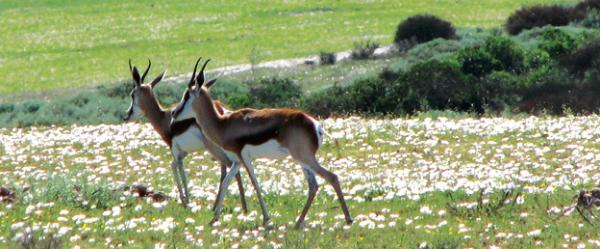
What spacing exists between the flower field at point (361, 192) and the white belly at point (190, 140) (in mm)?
646

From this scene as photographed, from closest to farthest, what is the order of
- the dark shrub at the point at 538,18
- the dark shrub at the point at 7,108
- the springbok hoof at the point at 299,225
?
1. the springbok hoof at the point at 299,225
2. the dark shrub at the point at 7,108
3. the dark shrub at the point at 538,18

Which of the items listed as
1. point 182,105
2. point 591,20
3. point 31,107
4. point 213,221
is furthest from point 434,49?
point 213,221

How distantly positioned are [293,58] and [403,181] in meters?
42.9

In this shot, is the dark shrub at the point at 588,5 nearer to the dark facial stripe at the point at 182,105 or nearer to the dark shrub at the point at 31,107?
the dark shrub at the point at 31,107

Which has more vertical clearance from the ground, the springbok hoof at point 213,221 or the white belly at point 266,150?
the white belly at point 266,150

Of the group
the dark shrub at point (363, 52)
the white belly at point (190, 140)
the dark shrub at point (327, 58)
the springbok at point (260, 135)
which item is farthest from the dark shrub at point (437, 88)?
the dark shrub at point (363, 52)

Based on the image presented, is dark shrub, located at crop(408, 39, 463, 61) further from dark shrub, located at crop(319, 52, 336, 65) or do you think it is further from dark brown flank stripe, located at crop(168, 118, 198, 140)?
dark brown flank stripe, located at crop(168, 118, 198, 140)

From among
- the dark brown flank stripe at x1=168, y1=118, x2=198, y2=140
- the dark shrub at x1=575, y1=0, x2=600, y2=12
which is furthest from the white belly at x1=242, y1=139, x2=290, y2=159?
the dark shrub at x1=575, y1=0, x2=600, y2=12

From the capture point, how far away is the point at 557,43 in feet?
138

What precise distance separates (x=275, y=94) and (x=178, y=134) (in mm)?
21799

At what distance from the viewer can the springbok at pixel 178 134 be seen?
17.2 metres

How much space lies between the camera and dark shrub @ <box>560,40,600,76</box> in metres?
36.9

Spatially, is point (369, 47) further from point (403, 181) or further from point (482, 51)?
point (403, 181)

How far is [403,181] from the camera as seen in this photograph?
701 inches
